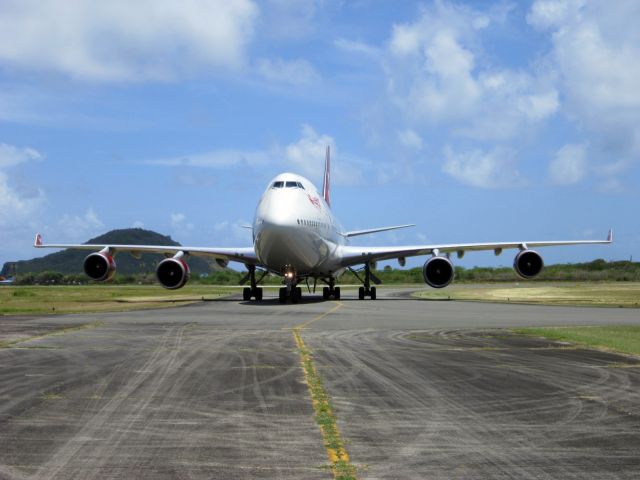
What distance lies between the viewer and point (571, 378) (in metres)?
10.8

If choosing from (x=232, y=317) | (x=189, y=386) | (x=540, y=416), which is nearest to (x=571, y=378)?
(x=540, y=416)

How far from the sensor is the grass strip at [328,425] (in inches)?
222

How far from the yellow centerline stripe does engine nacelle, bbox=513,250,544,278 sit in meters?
25.5

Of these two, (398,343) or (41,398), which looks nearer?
(41,398)

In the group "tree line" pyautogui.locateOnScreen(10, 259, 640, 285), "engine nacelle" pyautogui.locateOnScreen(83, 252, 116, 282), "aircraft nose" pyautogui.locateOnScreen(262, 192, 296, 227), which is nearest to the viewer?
"aircraft nose" pyautogui.locateOnScreen(262, 192, 296, 227)

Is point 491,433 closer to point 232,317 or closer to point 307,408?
point 307,408

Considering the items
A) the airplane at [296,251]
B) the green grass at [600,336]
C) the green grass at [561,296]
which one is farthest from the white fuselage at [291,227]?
the green grass at [600,336]

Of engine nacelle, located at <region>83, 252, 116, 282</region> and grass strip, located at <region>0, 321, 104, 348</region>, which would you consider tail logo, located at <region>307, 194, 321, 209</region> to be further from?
grass strip, located at <region>0, 321, 104, 348</region>

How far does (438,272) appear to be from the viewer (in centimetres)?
3625

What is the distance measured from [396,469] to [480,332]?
554 inches

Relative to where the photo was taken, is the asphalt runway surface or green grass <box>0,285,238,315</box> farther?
green grass <box>0,285,238,315</box>

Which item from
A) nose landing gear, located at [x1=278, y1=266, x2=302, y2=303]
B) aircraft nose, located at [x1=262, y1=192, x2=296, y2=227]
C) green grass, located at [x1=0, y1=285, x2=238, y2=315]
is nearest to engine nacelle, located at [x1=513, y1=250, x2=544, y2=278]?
nose landing gear, located at [x1=278, y1=266, x2=302, y2=303]

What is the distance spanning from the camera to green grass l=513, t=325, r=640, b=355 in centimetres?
1539

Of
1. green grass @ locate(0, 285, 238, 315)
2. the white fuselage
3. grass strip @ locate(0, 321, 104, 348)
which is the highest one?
the white fuselage
